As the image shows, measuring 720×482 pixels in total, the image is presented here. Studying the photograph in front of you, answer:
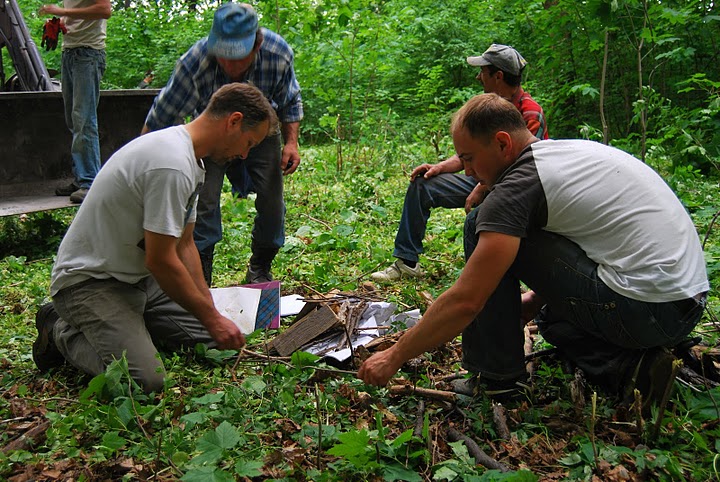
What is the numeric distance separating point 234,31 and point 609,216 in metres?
2.52

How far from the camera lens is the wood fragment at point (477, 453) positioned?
7.87 ft

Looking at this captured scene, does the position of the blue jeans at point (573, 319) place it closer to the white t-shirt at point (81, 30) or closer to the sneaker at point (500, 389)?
the sneaker at point (500, 389)

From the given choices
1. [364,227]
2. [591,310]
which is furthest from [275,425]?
[364,227]

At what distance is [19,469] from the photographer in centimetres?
242

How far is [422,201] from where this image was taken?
4.69 metres

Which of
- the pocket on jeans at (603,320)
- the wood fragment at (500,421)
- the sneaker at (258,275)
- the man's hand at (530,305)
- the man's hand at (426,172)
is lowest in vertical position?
the sneaker at (258,275)

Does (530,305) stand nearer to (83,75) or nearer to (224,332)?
(224,332)

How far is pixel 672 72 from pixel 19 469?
9.26 metres

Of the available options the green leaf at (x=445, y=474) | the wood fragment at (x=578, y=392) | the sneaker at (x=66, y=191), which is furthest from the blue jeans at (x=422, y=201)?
the sneaker at (x=66, y=191)

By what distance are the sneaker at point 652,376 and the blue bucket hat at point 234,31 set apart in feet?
9.22

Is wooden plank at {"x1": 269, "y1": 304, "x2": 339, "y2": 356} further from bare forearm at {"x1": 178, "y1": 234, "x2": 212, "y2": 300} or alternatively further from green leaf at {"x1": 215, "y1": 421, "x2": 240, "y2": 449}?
green leaf at {"x1": 215, "y1": 421, "x2": 240, "y2": 449}

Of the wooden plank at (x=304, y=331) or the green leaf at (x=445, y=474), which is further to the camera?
the wooden plank at (x=304, y=331)

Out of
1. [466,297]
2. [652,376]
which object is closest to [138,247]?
[466,297]

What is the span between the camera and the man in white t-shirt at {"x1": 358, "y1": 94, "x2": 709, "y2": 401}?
247 centimetres
